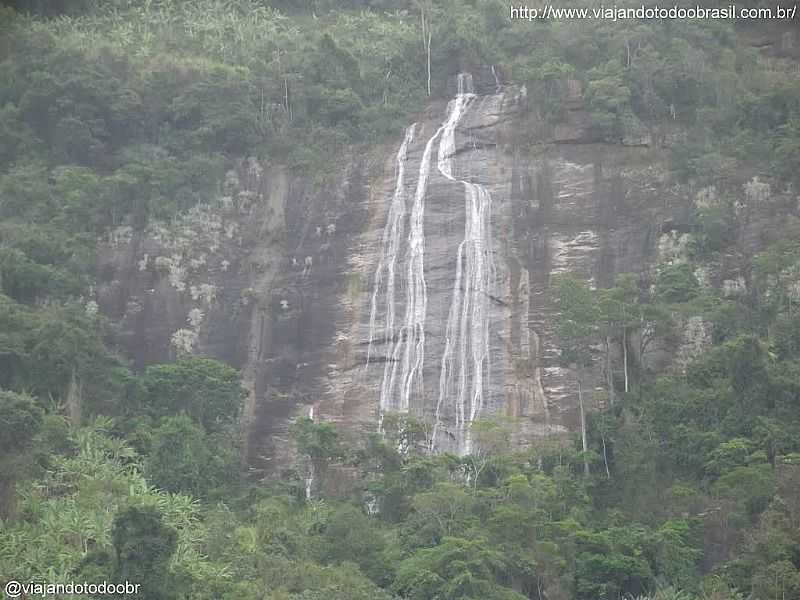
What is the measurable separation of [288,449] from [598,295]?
903 cm

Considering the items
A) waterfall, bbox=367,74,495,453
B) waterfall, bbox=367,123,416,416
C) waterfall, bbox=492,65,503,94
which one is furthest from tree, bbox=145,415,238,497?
waterfall, bbox=492,65,503,94

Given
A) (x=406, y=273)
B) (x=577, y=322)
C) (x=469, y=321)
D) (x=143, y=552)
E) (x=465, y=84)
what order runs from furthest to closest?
(x=465, y=84), (x=406, y=273), (x=469, y=321), (x=577, y=322), (x=143, y=552)

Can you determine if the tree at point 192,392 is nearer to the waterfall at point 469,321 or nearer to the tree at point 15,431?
the tree at point 15,431

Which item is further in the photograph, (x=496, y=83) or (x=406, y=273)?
(x=496, y=83)

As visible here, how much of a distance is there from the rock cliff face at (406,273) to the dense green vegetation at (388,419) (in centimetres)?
94

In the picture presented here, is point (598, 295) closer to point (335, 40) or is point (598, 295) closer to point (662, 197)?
point (662, 197)

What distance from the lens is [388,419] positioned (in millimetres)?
40500

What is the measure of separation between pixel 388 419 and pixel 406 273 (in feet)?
19.7

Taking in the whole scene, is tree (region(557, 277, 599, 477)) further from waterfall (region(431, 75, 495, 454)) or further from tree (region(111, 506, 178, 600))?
tree (region(111, 506, 178, 600))

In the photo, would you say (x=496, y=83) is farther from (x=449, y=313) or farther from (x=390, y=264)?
(x=449, y=313)

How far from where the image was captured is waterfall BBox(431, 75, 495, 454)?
41.8 metres
